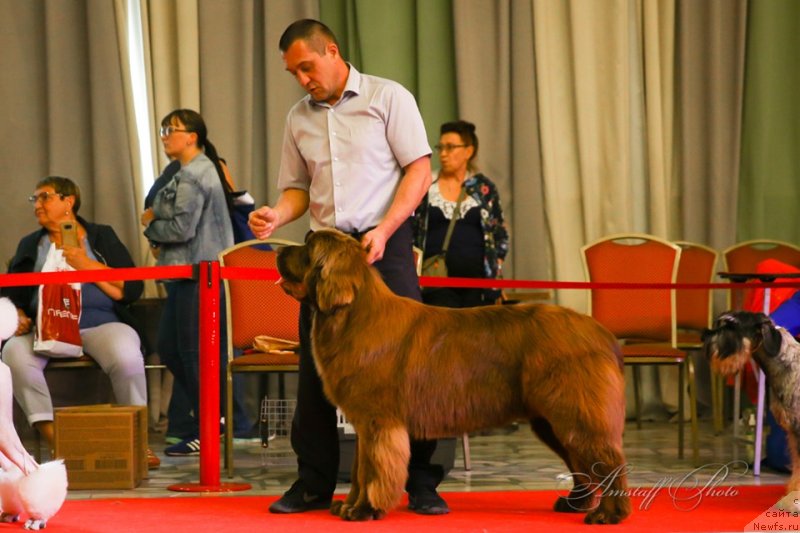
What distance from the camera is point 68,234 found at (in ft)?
19.7

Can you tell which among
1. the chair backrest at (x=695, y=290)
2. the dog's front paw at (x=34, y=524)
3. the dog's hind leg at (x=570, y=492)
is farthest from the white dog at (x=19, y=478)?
the chair backrest at (x=695, y=290)

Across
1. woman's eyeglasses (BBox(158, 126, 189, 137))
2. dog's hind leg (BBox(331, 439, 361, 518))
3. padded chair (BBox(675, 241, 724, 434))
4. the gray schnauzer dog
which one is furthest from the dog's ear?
padded chair (BBox(675, 241, 724, 434))

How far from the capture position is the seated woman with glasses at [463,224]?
6.68m

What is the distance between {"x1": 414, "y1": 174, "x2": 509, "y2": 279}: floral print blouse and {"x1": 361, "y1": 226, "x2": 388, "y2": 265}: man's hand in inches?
108

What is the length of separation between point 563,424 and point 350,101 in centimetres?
132

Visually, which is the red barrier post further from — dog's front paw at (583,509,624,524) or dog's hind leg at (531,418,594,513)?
dog's front paw at (583,509,624,524)

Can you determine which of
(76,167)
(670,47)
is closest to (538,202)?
(670,47)

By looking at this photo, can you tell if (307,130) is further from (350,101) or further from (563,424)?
(563,424)

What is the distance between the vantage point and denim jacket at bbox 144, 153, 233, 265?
6.15 meters

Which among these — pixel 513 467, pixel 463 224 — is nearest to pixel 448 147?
pixel 463 224

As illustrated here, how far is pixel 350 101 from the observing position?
4.07 m

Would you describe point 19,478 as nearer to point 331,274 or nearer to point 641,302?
point 331,274

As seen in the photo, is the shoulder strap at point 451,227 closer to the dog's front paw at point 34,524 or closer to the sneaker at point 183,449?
the sneaker at point 183,449

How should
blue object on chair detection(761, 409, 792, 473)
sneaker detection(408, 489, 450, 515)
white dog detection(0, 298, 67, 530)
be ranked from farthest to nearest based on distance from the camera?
1. blue object on chair detection(761, 409, 792, 473)
2. sneaker detection(408, 489, 450, 515)
3. white dog detection(0, 298, 67, 530)
